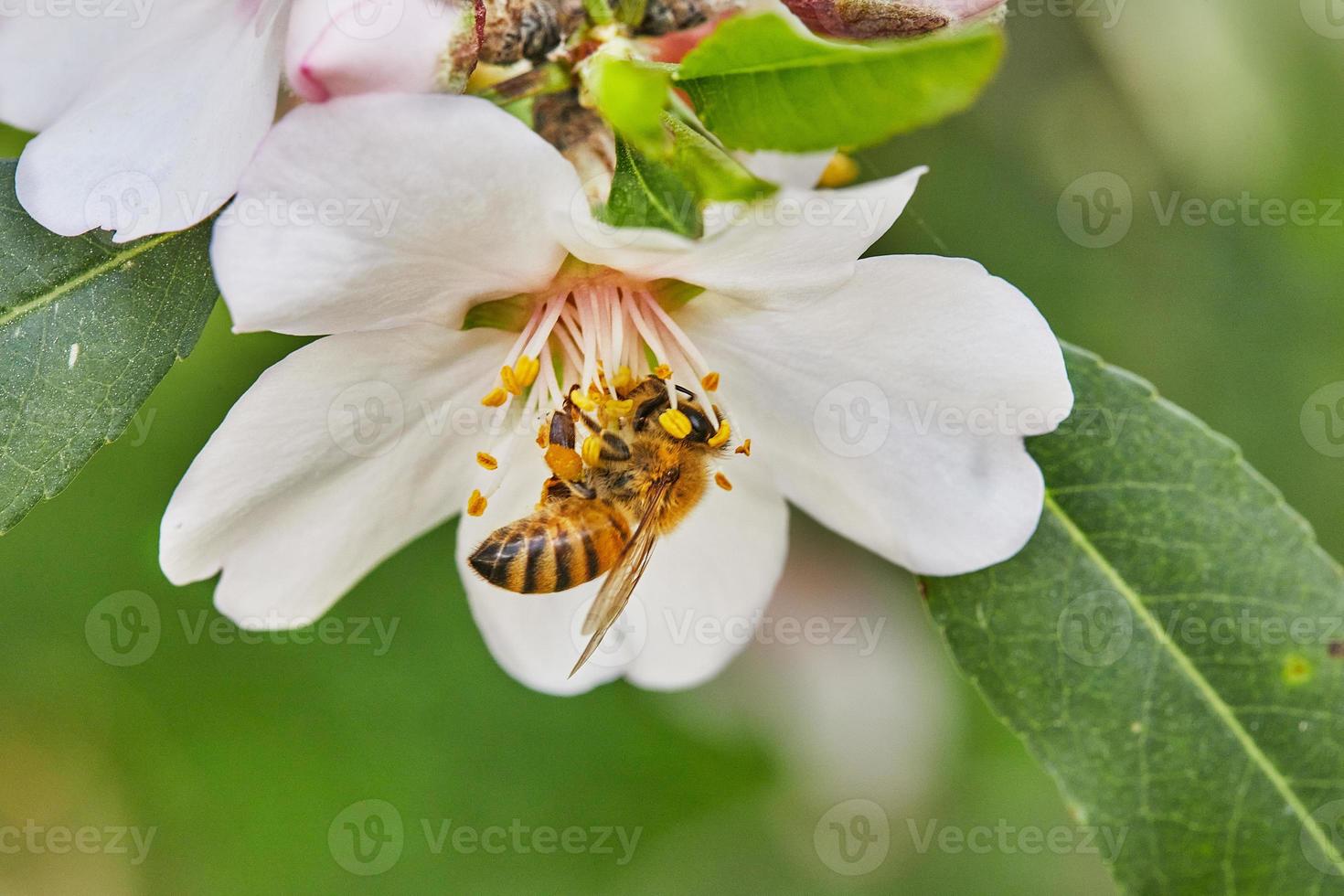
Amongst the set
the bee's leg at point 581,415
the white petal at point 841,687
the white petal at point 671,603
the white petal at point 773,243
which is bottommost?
the white petal at point 841,687

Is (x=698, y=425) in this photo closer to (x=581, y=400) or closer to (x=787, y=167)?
(x=581, y=400)

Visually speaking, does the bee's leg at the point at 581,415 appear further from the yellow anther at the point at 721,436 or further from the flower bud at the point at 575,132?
the flower bud at the point at 575,132

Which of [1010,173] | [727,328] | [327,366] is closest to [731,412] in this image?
[727,328]

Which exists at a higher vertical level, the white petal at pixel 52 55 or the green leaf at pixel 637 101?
the green leaf at pixel 637 101

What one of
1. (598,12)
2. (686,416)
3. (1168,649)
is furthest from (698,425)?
(1168,649)

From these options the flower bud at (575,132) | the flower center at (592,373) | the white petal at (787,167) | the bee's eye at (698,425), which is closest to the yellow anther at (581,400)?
the flower center at (592,373)
